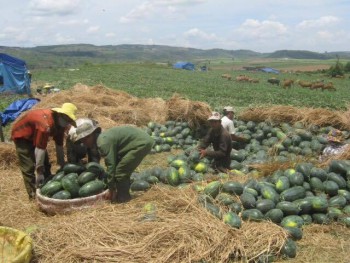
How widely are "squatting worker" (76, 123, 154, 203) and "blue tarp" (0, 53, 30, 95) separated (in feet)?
77.0

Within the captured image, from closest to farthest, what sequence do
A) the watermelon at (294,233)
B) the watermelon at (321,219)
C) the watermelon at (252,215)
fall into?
1. the watermelon at (294,233)
2. the watermelon at (252,215)
3. the watermelon at (321,219)

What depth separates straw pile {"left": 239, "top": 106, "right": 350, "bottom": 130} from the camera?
482 inches

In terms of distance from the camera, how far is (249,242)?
5.72m

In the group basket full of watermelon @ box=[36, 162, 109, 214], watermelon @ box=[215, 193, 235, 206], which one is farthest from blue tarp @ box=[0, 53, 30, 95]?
watermelon @ box=[215, 193, 235, 206]

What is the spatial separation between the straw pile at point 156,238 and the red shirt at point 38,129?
1.55m

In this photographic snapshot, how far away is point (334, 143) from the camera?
10.8 metres

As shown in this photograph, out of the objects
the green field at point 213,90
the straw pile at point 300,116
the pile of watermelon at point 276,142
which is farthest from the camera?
the green field at point 213,90

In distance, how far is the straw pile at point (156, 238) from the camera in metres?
5.26

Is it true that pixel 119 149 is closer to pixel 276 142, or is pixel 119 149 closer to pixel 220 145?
pixel 220 145

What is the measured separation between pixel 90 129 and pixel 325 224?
4.48 meters

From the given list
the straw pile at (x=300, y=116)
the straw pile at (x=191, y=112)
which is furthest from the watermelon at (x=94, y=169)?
the straw pile at (x=300, y=116)

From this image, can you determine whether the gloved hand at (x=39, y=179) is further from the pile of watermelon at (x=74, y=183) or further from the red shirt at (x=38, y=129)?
the red shirt at (x=38, y=129)

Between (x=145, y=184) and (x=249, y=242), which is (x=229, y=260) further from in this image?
(x=145, y=184)

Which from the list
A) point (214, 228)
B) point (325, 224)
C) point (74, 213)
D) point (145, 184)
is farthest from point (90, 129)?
point (325, 224)
